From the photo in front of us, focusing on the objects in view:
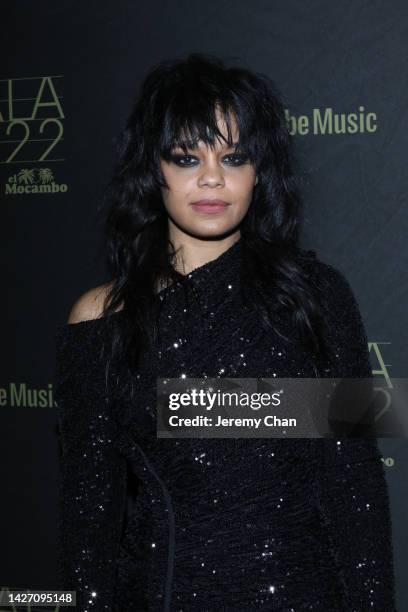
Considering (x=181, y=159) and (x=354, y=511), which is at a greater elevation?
(x=181, y=159)

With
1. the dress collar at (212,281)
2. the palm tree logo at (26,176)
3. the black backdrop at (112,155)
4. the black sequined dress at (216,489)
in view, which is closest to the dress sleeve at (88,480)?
the black sequined dress at (216,489)

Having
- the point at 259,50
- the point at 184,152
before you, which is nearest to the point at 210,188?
the point at 184,152

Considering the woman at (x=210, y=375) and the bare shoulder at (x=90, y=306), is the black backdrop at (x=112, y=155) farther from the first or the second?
the bare shoulder at (x=90, y=306)

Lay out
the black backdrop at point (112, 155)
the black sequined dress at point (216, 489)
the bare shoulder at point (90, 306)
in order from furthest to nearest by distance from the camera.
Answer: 1. the black backdrop at point (112, 155)
2. the bare shoulder at point (90, 306)
3. the black sequined dress at point (216, 489)

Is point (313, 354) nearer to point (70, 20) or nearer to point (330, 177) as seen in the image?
point (330, 177)

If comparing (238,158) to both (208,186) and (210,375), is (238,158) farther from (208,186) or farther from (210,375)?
(210,375)

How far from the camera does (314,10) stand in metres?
1.76

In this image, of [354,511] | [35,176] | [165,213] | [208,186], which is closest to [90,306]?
[165,213]

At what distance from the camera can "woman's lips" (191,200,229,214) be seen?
132 cm

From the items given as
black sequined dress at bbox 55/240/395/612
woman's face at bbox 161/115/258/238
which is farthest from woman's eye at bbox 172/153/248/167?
black sequined dress at bbox 55/240/395/612

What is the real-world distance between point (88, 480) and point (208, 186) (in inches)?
21.0

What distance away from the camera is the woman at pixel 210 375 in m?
1.30

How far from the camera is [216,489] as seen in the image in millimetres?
1305

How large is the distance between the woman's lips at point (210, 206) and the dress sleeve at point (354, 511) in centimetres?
28
